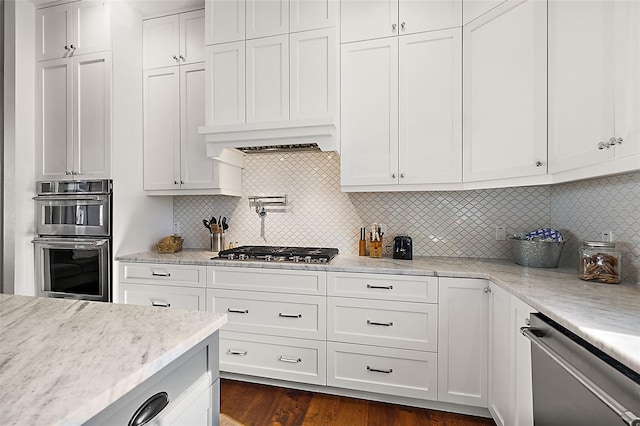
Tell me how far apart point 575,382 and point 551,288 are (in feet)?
2.00

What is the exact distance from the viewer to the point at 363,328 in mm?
2096

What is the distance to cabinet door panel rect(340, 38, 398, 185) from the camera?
2.28 m

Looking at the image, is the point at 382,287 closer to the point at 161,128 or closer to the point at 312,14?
the point at 312,14

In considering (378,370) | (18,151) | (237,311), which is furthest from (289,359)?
(18,151)

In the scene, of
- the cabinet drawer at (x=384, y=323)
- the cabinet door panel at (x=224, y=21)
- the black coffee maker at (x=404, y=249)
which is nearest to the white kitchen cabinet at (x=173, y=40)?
the cabinet door panel at (x=224, y=21)

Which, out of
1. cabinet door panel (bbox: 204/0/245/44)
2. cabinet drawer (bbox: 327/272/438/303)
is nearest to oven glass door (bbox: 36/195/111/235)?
cabinet door panel (bbox: 204/0/245/44)

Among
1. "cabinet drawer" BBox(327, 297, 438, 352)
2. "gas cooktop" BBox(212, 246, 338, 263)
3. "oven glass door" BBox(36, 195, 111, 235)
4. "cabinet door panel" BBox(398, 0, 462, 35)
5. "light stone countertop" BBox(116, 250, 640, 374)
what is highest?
"cabinet door panel" BBox(398, 0, 462, 35)

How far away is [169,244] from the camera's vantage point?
2805 mm

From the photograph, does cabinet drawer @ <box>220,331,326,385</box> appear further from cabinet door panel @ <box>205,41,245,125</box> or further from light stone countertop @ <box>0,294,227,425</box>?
cabinet door panel @ <box>205,41,245,125</box>

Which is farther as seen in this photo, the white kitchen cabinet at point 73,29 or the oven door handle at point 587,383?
the white kitchen cabinet at point 73,29

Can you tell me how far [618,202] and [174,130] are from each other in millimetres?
3099

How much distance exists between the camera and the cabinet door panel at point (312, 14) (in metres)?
2.30

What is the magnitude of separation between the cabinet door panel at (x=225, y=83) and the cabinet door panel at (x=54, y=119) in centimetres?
121

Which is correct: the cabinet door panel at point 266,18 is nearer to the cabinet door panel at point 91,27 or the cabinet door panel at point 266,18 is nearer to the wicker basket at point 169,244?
the cabinet door panel at point 91,27
